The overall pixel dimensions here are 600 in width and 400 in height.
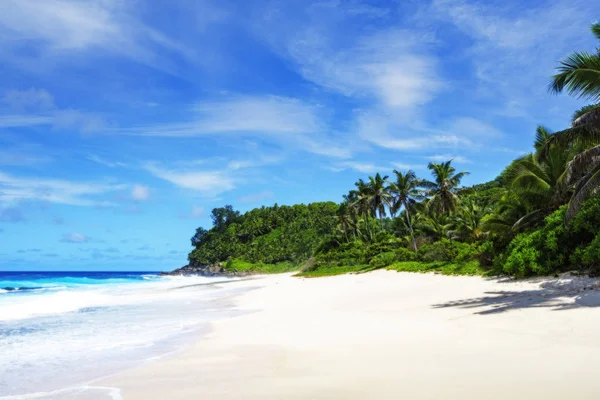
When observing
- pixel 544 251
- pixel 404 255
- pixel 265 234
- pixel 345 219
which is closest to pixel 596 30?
pixel 544 251

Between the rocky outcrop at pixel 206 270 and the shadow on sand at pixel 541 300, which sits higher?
the rocky outcrop at pixel 206 270

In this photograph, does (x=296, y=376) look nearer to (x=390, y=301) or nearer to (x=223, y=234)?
(x=390, y=301)

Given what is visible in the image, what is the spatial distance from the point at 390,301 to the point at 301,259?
61.9 metres

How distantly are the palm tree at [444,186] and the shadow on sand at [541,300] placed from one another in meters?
27.5

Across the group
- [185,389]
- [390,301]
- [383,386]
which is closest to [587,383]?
[383,386]

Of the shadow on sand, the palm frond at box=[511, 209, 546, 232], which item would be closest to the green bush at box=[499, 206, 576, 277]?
the shadow on sand

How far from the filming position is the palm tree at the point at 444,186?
39.6 meters

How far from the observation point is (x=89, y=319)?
554 inches

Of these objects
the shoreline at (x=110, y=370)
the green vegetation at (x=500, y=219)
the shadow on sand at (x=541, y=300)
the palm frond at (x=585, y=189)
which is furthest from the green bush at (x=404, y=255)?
the shoreline at (x=110, y=370)

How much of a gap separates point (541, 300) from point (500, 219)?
11.0m

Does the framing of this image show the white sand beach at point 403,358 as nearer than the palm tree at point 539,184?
Yes

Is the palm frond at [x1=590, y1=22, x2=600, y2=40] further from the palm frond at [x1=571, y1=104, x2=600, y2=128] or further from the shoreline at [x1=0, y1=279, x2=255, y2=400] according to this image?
the shoreline at [x1=0, y1=279, x2=255, y2=400]

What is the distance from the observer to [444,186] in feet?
130

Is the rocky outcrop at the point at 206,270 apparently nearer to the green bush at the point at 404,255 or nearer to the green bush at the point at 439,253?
the green bush at the point at 404,255
